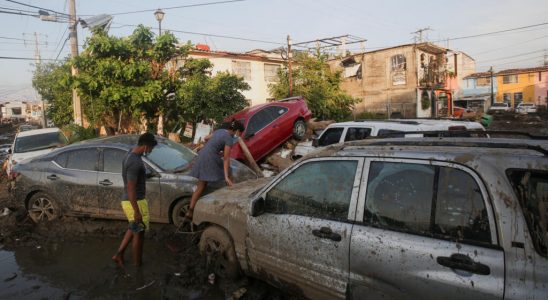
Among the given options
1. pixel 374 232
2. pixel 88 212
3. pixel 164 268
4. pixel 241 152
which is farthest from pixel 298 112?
pixel 374 232

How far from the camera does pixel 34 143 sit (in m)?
12.1

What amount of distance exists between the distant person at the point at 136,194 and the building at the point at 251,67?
71.9 feet

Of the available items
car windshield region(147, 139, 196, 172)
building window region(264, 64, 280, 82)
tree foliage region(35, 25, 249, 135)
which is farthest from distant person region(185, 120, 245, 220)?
building window region(264, 64, 280, 82)

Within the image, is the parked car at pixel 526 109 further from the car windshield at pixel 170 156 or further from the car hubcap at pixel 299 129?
the car windshield at pixel 170 156

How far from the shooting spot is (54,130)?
13.1 m

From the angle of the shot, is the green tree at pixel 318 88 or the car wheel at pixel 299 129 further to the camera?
the green tree at pixel 318 88

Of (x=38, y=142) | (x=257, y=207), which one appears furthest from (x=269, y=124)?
(x=257, y=207)

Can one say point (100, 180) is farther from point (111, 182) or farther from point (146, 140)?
point (146, 140)

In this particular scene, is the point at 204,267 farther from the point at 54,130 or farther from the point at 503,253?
the point at 54,130

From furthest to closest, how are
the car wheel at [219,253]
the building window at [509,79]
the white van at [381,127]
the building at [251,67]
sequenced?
the building window at [509,79] → the building at [251,67] → the white van at [381,127] → the car wheel at [219,253]

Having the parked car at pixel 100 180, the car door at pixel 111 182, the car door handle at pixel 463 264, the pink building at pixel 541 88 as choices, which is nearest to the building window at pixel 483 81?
the pink building at pixel 541 88

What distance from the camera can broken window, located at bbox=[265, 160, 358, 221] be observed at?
3.34 m

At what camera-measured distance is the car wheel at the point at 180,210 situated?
21.2 ft

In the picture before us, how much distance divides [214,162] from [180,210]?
104cm
